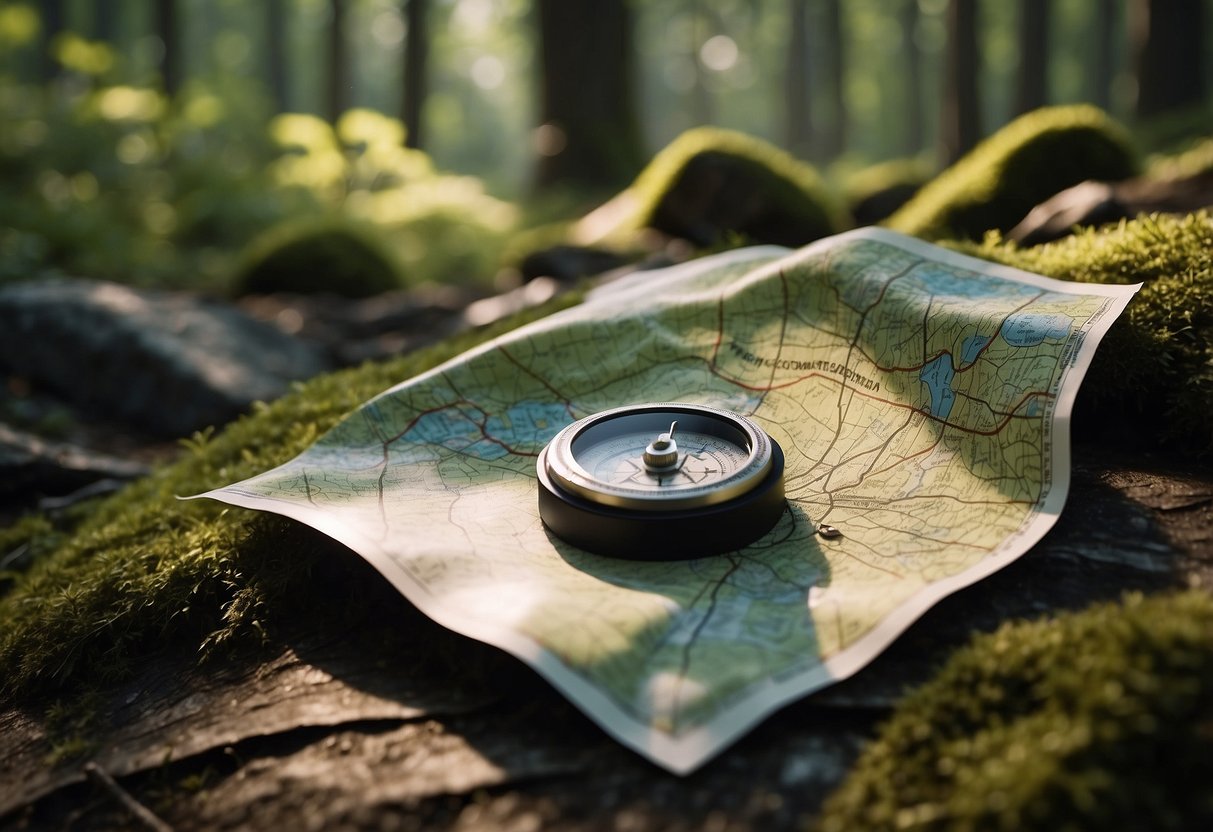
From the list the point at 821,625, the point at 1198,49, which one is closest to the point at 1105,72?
the point at 1198,49

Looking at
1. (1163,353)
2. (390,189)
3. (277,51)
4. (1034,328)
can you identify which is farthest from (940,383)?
(277,51)

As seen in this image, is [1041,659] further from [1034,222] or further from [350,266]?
[350,266]

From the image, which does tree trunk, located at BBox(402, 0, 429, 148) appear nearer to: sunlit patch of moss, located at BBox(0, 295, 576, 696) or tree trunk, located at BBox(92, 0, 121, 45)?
sunlit patch of moss, located at BBox(0, 295, 576, 696)

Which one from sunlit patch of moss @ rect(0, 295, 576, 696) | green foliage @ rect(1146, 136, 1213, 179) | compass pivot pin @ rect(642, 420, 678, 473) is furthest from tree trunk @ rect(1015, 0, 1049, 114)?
sunlit patch of moss @ rect(0, 295, 576, 696)

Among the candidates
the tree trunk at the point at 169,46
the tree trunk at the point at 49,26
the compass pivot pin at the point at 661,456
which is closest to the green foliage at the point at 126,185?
the tree trunk at the point at 169,46

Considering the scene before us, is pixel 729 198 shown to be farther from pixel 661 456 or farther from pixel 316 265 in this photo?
pixel 661 456
